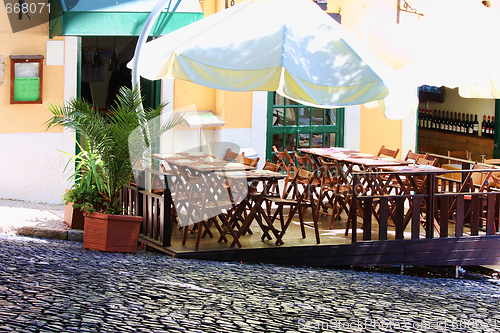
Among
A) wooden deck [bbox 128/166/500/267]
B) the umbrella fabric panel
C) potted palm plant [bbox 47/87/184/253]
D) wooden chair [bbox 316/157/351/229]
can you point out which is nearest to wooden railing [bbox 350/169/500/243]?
wooden deck [bbox 128/166/500/267]

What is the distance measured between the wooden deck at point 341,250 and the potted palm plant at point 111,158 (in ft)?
1.52

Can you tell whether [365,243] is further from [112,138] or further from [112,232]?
[112,138]

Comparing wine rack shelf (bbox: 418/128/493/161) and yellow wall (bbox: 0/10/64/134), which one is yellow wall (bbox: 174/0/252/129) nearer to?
yellow wall (bbox: 0/10/64/134)

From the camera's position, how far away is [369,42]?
12.0m

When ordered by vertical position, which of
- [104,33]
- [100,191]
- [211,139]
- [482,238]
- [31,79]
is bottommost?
[482,238]

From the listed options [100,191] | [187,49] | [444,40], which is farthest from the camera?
[444,40]

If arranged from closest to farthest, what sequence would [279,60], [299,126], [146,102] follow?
[279,60] < [146,102] < [299,126]

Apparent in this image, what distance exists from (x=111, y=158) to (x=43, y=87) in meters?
3.38

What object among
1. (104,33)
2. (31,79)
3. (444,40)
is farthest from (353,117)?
(31,79)

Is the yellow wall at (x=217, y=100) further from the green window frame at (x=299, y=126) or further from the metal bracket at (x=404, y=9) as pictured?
the metal bracket at (x=404, y=9)

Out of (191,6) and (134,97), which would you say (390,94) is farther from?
(191,6)

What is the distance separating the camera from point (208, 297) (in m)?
5.52

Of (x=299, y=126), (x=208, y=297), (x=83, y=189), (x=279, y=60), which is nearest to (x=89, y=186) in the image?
(x=83, y=189)

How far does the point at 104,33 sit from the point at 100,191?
2.99m
